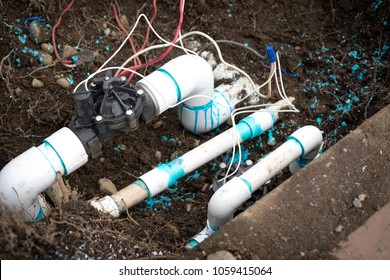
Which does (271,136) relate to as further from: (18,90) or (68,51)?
(18,90)

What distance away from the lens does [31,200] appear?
1.60 meters

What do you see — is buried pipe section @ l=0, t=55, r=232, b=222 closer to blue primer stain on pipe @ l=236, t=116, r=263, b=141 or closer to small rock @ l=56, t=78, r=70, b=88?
blue primer stain on pipe @ l=236, t=116, r=263, b=141

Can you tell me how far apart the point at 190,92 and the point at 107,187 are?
493mm

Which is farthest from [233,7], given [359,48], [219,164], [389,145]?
[389,145]

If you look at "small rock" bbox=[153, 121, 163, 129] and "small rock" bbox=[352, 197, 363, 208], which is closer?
"small rock" bbox=[352, 197, 363, 208]

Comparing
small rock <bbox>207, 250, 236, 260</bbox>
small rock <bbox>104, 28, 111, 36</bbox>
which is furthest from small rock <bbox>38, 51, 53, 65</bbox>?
small rock <bbox>207, 250, 236, 260</bbox>

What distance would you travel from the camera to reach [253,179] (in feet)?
5.65

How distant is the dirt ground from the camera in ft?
6.04

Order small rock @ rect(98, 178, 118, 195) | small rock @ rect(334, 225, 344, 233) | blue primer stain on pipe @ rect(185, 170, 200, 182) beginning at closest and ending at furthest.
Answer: small rock @ rect(334, 225, 344, 233), small rock @ rect(98, 178, 118, 195), blue primer stain on pipe @ rect(185, 170, 200, 182)

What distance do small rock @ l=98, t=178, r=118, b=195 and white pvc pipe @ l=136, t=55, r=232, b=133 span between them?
0.37m

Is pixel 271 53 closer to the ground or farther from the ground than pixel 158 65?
farther from the ground

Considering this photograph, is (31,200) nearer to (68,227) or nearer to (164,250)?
(68,227)

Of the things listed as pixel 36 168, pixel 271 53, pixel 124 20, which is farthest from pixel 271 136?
pixel 36 168

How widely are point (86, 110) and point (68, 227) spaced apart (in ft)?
1.25
